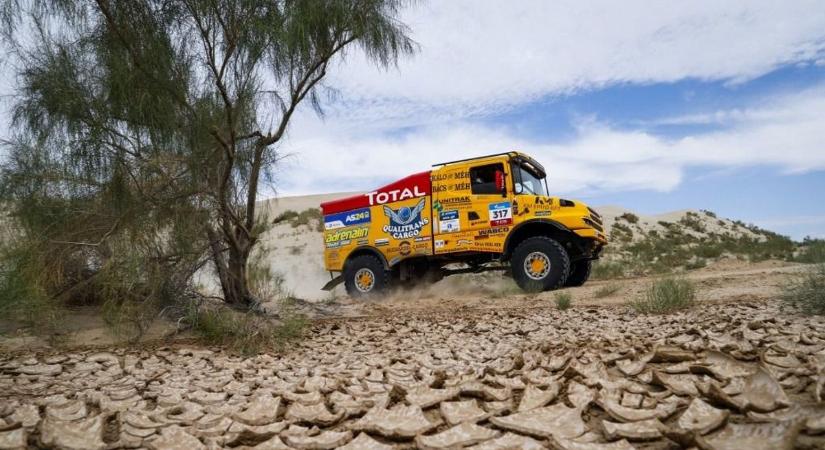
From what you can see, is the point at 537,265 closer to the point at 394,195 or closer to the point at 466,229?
the point at 466,229

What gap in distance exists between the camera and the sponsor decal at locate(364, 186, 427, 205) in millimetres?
11484

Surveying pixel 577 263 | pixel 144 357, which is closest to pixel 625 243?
pixel 577 263

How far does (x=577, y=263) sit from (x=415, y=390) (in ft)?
30.9

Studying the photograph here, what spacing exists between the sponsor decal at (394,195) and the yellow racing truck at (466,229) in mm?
20

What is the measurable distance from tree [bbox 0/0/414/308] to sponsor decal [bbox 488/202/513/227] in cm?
396

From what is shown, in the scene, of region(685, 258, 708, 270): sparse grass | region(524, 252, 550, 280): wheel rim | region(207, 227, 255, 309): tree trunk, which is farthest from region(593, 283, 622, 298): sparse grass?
region(685, 258, 708, 270): sparse grass

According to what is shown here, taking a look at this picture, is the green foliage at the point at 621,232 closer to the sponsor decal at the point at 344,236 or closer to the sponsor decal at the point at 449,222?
the sponsor decal at the point at 449,222

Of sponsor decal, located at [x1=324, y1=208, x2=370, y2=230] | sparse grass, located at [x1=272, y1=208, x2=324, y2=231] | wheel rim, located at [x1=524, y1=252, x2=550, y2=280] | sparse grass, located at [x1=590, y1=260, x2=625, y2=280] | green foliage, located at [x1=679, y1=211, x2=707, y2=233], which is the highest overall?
sparse grass, located at [x1=272, y1=208, x2=324, y2=231]

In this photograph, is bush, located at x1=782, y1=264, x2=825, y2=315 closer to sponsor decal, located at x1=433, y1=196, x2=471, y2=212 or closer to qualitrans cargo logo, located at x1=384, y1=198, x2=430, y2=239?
sponsor decal, located at x1=433, y1=196, x2=471, y2=212

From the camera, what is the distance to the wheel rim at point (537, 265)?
34.1 feet

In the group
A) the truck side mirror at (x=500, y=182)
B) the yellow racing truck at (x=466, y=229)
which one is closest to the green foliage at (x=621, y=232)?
the yellow racing truck at (x=466, y=229)

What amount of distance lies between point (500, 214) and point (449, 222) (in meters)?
1.04

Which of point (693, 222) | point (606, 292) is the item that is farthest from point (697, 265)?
point (693, 222)

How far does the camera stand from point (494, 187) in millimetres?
10758
